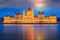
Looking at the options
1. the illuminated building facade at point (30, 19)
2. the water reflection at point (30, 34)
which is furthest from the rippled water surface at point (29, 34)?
the illuminated building facade at point (30, 19)

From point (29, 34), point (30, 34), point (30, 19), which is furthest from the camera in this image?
point (30, 19)

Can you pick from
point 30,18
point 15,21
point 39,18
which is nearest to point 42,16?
point 39,18

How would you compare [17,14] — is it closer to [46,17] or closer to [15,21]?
[15,21]

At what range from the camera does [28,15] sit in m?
78.0

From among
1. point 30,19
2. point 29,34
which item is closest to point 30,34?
point 29,34

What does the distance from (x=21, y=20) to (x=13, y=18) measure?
389 centimetres

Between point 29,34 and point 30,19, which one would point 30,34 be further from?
point 30,19

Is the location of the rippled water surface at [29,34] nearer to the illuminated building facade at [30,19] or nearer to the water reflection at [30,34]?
the water reflection at [30,34]

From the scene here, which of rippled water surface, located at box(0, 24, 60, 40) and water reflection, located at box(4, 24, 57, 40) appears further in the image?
water reflection, located at box(4, 24, 57, 40)

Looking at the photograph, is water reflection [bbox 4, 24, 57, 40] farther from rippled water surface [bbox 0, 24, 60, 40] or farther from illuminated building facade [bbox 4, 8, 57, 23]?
illuminated building facade [bbox 4, 8, 57, 23]

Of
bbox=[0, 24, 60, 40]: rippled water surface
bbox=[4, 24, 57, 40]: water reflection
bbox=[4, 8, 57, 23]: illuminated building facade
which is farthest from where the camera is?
bbox=[4, 8, 57, 23]: illuminated building facade

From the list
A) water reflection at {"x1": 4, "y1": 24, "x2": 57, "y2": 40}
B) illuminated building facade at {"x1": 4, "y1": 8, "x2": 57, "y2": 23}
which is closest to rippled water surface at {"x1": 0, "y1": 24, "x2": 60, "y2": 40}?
water reflection at {"x1": 4, "y1": 24, "x2": 57, "y2": 40}

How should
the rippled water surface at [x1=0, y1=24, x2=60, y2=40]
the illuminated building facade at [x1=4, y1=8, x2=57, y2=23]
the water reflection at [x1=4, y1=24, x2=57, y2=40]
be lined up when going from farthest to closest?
the illuminated building facade at [x1=4, y1=8, x2=57, y2=23] < the water reflection at [x1=4, y1=24, x2=57, y2=40] < the rippled water surface at [x1=0, y1=24, x2=60, y2=40]

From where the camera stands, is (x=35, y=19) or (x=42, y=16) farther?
(x=42, y=16)
